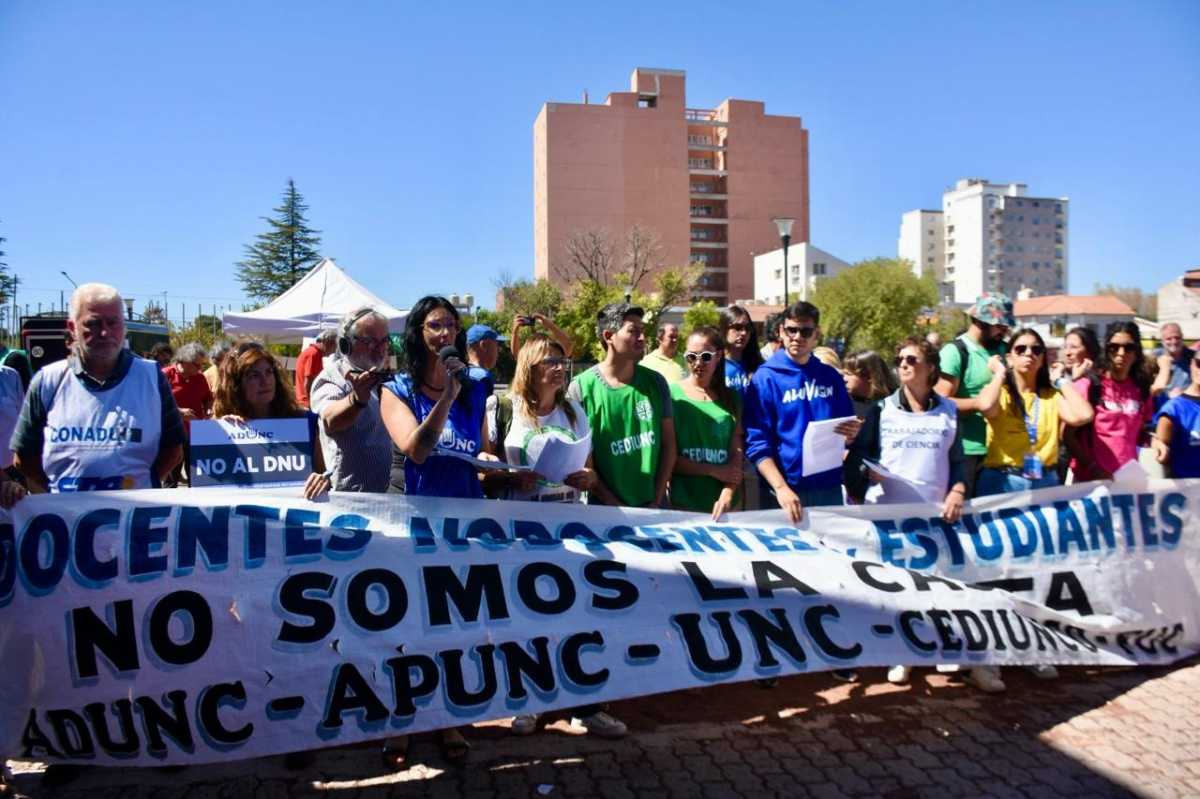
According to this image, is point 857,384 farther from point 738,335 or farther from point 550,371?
point 550,371

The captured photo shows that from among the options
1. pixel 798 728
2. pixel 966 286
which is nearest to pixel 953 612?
pixel 798 728

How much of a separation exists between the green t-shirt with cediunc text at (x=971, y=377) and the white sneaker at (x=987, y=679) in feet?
3.87

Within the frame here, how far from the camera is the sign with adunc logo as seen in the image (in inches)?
155

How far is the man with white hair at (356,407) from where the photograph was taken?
11.3ft

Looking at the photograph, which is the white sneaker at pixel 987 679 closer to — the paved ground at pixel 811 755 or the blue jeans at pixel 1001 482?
the paved ground at pixel 811 755

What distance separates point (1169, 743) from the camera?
12.1ft

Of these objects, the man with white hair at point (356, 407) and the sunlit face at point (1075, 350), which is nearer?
the man with white hair at point (356, 407)

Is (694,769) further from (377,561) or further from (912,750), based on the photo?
(377,561)

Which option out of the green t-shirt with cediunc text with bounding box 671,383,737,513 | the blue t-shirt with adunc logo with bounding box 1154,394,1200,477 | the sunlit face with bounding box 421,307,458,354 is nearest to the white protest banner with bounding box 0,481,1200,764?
the green t-shirt with cediunc text with bounding box 671,383,737,513

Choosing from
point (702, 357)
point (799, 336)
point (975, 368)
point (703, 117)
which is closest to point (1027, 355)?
point (975, 368)

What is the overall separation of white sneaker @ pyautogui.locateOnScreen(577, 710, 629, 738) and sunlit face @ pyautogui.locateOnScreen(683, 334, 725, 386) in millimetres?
1822

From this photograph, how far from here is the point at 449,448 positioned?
12.3ft

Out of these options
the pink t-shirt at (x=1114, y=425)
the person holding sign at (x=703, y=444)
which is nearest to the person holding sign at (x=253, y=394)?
the person holding sign at (x=703, y=444)

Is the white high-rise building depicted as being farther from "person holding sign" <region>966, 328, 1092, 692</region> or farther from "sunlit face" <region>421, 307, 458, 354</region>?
"sunlit face" <region>421, 307, 458, 354</region>
